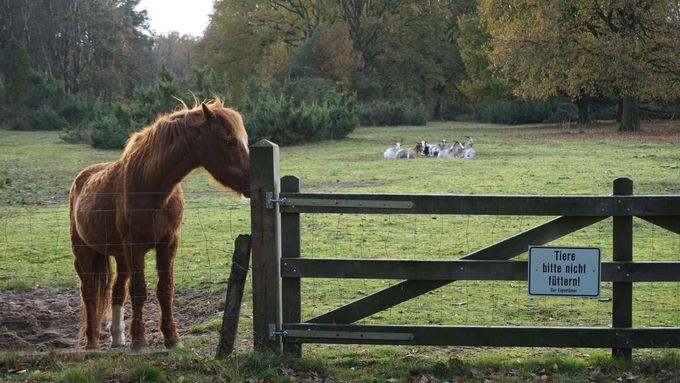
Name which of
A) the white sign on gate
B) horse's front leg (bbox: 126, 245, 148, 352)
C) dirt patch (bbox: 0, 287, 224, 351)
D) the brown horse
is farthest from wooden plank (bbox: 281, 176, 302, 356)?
the white sign on gate

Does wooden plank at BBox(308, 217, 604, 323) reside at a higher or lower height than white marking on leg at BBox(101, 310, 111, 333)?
higher

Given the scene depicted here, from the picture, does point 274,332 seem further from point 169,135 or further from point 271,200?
point 169,135

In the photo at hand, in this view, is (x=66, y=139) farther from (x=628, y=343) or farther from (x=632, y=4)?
(x=628, y=343)

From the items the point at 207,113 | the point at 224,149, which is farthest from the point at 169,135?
the point at 224,149

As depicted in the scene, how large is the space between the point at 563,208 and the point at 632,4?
130 feet

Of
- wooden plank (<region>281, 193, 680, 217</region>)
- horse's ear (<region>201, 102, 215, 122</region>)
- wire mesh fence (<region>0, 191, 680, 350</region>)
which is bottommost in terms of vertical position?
wire mesh fence (<region>0, 191, 680, 350</region>)

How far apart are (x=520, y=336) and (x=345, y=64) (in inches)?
2307

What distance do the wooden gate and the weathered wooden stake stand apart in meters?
0.12

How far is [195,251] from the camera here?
13.0 meters

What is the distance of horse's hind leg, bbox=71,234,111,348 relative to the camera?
25.4ft

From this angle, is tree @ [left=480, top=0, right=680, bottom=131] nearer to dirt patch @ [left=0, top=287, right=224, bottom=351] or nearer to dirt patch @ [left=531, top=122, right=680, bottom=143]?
dirt patch @ [left=531, top=122, right=680, bottom=143]

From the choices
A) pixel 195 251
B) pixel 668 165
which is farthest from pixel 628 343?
pixel 668 165

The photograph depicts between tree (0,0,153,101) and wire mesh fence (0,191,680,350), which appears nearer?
wire mesh fence (0,191,680,350)

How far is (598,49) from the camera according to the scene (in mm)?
41156
